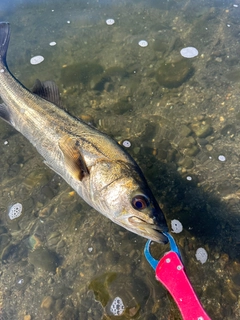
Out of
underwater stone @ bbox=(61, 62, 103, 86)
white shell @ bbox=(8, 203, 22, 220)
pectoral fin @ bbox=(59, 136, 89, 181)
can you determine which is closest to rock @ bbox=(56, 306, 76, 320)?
white shell @ bbox=(8, 203, 22, 220)

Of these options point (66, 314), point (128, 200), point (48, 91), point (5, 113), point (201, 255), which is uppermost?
point (48, 91)

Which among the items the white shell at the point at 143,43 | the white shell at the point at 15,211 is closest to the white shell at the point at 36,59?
the white shell at the point at 143,43

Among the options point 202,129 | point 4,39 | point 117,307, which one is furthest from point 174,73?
point 117,307

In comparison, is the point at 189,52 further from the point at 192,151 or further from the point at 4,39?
the point at 4,39

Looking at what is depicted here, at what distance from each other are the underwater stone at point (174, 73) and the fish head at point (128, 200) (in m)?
2.92

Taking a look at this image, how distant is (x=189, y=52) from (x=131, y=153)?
2881 mm

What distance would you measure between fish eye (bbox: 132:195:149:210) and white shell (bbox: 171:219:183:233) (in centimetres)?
123

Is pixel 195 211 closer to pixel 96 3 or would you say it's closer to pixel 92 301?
pixel 92 301

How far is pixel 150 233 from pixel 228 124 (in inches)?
113

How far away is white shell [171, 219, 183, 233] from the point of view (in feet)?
11.3

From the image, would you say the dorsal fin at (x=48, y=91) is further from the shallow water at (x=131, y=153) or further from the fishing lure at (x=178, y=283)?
the fishing lure at (x=178, y=283)

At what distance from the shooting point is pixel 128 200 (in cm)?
248

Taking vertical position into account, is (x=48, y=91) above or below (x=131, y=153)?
above

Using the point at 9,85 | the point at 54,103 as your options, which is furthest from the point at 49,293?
the point at 9,85
